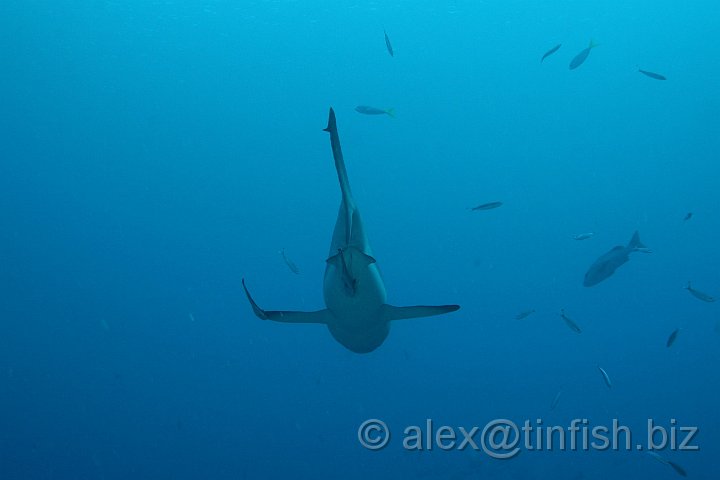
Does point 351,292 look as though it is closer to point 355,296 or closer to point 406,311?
point 355,296

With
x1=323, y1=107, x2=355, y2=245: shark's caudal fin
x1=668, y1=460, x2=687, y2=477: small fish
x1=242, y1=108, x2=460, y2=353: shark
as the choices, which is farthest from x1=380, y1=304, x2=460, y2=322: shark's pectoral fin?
x1=668, y1=460, x2=687, y2=477: small fish

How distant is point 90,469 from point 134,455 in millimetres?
1439

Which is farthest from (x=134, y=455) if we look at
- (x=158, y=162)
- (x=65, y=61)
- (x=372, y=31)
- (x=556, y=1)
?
(x=556, y=1)

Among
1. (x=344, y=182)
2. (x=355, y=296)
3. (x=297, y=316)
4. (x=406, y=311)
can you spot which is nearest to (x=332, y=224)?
(x=297, y=316)

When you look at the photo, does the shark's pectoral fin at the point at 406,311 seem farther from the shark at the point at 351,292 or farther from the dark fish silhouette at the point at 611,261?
the dark fish silhouette at the point at 611,261

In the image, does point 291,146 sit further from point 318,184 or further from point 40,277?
point 40,277

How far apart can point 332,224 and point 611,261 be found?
21.2 metres

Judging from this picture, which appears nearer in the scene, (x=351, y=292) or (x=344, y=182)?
(x=344, y=182)

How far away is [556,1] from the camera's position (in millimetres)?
29328

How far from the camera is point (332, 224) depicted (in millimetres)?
26750

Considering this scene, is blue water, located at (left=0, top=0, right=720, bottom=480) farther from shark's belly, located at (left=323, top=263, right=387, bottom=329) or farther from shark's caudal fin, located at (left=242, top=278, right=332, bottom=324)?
shark's belly, located at (left=323, top=263, right=387, bottom=329)

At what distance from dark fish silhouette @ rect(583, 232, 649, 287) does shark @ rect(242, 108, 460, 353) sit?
3.04 m

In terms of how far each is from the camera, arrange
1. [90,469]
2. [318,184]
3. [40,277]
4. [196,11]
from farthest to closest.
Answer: [318,184]
[196,11]
[40,277]
[90,469]

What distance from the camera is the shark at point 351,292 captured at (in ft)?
10.3
